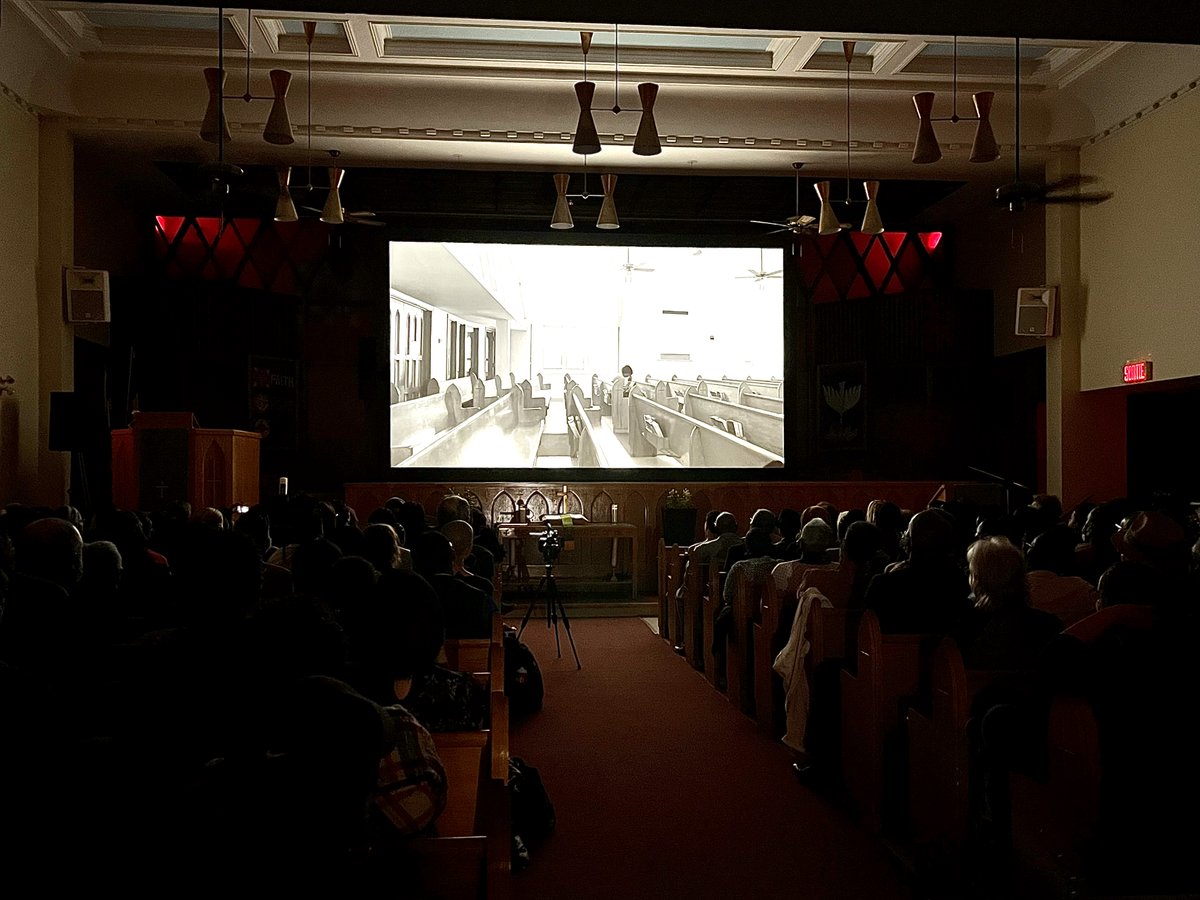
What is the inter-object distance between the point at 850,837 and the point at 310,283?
10502mm

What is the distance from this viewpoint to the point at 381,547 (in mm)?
4121

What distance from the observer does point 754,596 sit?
546 cm

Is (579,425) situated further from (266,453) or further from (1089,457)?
(1089,457)

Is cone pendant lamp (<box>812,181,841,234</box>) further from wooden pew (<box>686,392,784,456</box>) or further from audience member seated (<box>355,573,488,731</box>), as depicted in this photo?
audience member seated (<box>355,573,488,731</box>)

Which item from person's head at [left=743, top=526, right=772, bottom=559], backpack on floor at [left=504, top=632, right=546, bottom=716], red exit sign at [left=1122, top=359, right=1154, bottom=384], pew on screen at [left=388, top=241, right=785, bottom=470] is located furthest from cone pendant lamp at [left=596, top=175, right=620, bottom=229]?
backpack on floor at [left=504, top=632, right=546, bottom=716]

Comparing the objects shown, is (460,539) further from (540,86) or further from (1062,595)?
(540,86)

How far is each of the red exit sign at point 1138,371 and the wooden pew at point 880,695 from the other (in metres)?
7.07

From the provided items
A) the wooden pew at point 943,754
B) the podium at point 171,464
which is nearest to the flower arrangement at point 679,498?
the podium at point 171,464

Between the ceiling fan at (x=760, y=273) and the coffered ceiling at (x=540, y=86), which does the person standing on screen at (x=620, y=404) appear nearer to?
the ceiling fan at (x=760, y=273)

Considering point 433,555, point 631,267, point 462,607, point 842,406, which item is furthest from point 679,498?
point 462,607

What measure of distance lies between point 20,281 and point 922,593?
8.55 meters

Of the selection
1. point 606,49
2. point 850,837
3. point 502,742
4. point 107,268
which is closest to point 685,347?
point 606,49

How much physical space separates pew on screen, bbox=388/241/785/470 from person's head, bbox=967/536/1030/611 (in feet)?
30.9

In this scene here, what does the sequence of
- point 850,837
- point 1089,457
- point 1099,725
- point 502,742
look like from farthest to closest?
point 1089,457 < point 850,837 < point 502,742 < point 1099,725
